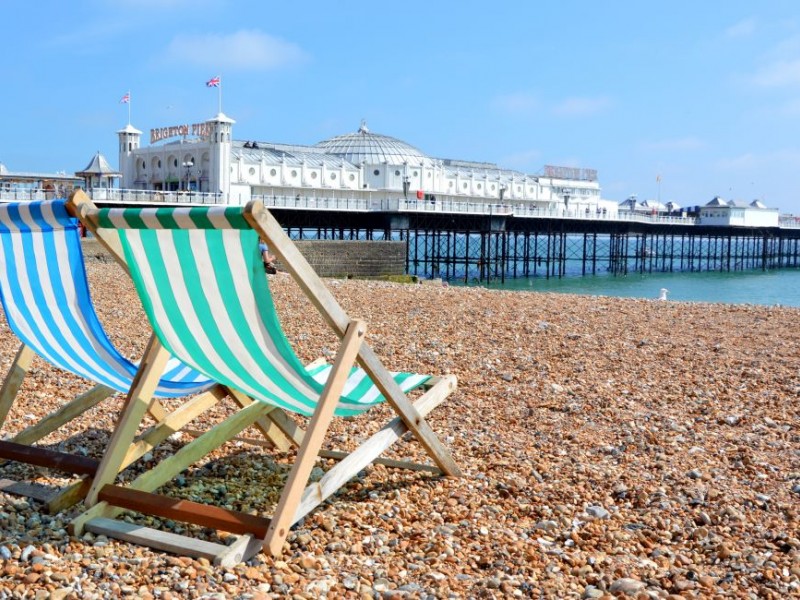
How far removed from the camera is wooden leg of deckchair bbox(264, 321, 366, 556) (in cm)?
229

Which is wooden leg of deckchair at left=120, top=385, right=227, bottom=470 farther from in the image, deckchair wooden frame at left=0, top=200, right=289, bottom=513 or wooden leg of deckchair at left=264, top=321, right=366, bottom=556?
wooden leg of deckchair at left=264, top=321, right=366, bottom=556

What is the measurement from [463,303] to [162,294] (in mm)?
6459

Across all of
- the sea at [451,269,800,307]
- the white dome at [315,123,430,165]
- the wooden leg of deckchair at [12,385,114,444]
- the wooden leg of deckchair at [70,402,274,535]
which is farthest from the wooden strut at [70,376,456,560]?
the white dome at [315,123,430,165]

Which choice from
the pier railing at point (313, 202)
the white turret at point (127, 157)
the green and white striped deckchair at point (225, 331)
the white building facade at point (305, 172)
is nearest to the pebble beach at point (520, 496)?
the green and white striped deckchair at point (225, 331)

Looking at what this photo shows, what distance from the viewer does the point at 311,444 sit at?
233cm

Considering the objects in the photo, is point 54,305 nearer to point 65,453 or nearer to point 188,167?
point 65,453

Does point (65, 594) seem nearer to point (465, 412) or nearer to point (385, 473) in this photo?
point (385, 473)

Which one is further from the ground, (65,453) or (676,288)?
(65,453)

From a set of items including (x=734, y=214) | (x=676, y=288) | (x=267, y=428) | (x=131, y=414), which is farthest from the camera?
(x=734, y=214)

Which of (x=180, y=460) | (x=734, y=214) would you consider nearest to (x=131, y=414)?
(x=180, y=460)

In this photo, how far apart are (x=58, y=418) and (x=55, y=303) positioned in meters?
0.53

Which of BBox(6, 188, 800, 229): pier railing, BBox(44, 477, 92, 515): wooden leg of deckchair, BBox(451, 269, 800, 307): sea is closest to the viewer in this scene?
BBox(44, 477, 92, 515): wooden leg of deckchair

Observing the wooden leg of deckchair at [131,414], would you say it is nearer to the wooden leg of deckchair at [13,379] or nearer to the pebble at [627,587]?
the wooden leg of deckchair at [13,379]

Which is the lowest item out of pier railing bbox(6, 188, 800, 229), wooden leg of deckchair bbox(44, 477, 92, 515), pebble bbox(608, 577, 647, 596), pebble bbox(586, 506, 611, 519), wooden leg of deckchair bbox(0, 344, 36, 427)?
pebble bbox(608, 577, 647, 596)
